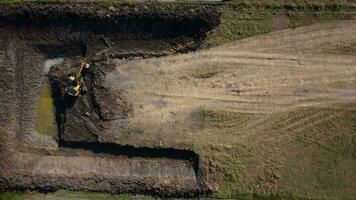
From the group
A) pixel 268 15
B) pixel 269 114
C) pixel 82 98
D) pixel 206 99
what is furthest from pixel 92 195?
pixel 268 15

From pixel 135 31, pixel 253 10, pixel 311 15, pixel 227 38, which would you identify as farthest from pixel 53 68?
pixel 311 15

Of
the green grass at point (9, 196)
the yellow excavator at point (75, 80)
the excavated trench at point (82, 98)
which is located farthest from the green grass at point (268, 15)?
the green grass at point (9, 196)

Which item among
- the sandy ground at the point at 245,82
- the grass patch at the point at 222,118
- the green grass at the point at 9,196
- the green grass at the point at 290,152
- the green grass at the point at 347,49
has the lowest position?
the green grass at the point at 9,196

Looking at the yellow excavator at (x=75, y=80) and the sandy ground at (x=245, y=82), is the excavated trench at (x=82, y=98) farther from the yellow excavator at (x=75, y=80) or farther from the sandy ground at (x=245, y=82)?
the sandy ground at (x=245, y=82)

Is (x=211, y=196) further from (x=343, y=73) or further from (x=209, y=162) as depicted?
(x=343, y=73)

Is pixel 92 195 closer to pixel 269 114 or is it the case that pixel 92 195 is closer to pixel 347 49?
pixel 269 114

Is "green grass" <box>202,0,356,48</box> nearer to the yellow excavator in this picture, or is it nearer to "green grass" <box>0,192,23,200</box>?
the yellow excavator

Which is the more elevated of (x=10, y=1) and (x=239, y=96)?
(x=10, y=1)

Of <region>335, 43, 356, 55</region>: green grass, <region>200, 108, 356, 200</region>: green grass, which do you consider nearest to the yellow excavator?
<region>200, 108, 356, 200</region>: green grass
